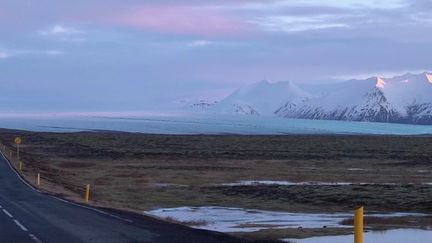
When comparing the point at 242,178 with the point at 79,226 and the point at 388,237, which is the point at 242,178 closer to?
the point at 79,226

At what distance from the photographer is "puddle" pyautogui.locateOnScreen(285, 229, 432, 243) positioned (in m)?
18.2

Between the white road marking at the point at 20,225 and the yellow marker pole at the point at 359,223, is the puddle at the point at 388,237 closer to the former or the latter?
the white road marking at the point at 20,225

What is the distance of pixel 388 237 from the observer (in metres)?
19.2

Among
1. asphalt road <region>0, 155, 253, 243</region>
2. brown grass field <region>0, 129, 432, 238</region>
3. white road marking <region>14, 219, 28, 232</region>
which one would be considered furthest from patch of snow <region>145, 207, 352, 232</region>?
white road marking <region>14, 219, 28, 232</region>

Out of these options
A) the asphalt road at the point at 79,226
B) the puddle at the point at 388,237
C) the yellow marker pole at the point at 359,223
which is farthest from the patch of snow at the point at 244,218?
the yellow marker pole at the point at 359,223

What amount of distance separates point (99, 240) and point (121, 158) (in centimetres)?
5572

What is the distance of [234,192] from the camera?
37.9 metres

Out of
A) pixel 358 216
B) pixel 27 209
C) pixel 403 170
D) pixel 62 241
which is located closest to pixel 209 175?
pixel 403 170

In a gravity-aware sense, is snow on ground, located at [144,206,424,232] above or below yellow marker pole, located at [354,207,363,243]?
below

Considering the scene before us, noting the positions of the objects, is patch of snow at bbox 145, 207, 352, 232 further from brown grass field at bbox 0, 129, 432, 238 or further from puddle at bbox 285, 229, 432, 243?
puddle at bbox 285, 229, 432, 243

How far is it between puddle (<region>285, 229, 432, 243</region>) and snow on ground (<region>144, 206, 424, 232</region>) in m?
3.06

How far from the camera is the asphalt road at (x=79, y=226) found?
55.8 ft

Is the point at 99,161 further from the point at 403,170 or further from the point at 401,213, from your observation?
A: the point at 401,213

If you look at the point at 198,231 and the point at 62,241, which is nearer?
the point at 62,241
